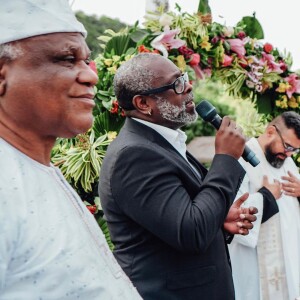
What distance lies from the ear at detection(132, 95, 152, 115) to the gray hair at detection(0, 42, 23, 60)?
46.9 inches

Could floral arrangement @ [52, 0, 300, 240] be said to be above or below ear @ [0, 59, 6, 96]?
below

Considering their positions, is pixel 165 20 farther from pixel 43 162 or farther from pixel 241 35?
pixel 43 162

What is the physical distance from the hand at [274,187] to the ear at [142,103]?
165cm

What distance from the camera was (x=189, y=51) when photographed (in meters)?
3.69

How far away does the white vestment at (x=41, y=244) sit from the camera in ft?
2.95

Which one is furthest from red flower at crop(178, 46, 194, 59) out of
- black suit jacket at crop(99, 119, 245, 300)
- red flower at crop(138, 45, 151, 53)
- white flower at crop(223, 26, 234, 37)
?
black suit jacket at crop(99, 119, 245, 300)

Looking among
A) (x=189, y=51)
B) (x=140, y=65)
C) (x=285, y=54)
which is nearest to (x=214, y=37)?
(x=189, y=51)

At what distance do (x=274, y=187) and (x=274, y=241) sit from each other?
0.46m

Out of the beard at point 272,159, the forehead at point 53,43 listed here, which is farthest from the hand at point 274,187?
the forehead at point 53,43

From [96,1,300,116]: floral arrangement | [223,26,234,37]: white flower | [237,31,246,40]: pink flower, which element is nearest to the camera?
[96,1,300,116]: floral arrangement

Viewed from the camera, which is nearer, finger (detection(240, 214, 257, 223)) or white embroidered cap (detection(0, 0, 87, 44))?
white embroidered cap (detection(0, 0, 87, 44))

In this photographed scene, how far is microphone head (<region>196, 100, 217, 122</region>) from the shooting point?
7.22 ft

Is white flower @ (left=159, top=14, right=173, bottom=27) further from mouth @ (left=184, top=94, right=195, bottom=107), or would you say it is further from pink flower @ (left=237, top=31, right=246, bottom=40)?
mouth @ (left=184, top=94, right=195, bottom=107)

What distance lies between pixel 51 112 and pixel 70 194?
216 millimetres
